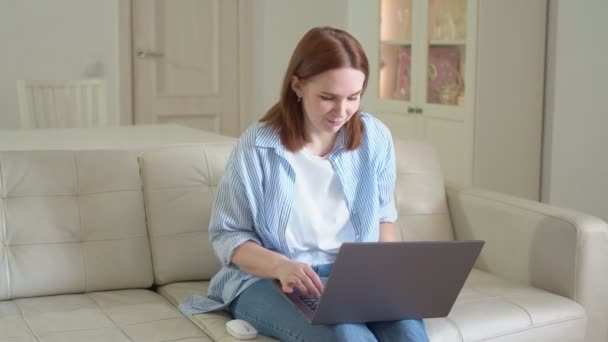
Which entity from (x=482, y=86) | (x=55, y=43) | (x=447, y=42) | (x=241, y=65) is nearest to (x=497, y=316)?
(x=482, y=86)

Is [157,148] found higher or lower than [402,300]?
higher

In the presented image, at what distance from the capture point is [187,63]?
5.73 meters

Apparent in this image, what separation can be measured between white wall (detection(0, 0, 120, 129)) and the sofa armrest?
119 inches

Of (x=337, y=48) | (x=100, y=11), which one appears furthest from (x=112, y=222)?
Answer: (x=100, y=11)

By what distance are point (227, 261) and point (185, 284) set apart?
359 mm

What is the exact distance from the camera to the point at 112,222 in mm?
2342

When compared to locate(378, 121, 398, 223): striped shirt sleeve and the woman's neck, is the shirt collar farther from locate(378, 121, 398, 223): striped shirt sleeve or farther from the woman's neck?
locate(378, 121, 398, 223): striped shirt sleeve

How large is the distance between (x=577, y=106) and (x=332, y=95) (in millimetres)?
2573

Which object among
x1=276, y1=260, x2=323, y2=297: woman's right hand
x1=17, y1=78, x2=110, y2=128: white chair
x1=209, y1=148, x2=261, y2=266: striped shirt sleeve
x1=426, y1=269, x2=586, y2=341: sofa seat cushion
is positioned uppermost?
x1=17, y1=78, x2=110, y2=128: white chair

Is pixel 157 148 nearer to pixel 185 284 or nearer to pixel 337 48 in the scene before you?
pixel 185 284

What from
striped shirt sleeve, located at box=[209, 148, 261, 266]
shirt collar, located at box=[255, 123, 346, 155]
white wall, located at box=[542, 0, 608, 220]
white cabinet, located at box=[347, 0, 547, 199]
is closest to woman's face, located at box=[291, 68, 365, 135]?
shirt collar, located at box=[255, 123, 346, 155]

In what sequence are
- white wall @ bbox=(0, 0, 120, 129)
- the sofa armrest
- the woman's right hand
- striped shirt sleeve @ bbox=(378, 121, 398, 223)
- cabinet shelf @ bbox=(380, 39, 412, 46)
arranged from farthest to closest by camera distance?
1. white wall @ bbox=(0, 0, 120, 129)
2. cabinet shelf @ bbox=(380, 39, 412, 46)
3. the sofa armrest
4. striped shirt sleeve @ bbox=(378, 121, 398, 223)
5. the woman's right hand

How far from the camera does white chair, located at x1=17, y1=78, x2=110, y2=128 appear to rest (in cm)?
427

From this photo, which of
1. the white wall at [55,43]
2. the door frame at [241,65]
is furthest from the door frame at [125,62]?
the white wall at [55,43]
